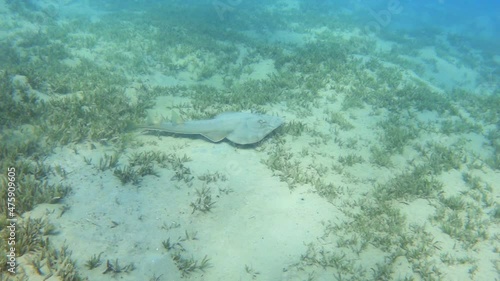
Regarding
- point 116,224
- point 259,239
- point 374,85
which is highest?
point 374,85

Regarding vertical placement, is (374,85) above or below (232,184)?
above

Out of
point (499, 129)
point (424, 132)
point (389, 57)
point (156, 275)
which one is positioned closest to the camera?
point (156, 275)

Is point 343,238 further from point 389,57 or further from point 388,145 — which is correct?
point 389,57

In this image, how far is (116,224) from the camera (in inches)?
199

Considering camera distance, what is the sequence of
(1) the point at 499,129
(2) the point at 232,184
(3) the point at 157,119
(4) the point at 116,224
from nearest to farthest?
(4) the point at 116,224
(2) the point at 232,184
(3) the point at 157,119
(1) the point at 499,129

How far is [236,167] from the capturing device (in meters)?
6.77

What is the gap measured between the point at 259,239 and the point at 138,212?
7.39ft

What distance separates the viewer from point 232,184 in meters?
6.37

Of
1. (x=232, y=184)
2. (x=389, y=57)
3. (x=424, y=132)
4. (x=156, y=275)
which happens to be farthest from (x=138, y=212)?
(x=389, y=57)

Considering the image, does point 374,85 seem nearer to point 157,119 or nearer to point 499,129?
point 499,129

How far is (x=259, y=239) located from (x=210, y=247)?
907 millimetres

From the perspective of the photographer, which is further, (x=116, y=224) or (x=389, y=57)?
(x=389, y=57)

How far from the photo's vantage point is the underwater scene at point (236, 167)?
492cm

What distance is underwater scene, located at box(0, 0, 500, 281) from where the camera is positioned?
16.1 ft
